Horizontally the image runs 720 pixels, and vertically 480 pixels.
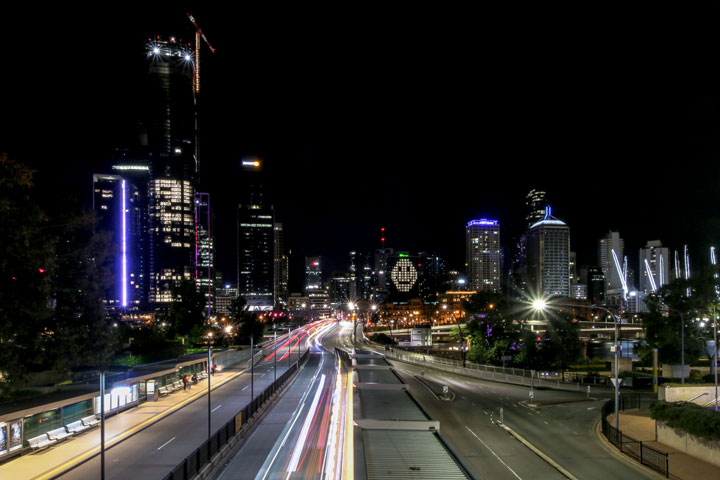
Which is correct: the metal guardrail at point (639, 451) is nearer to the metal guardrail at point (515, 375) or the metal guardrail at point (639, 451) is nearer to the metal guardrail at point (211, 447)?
the metal guardrail at point (515, 375)

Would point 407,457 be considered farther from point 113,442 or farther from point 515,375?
point 515,375

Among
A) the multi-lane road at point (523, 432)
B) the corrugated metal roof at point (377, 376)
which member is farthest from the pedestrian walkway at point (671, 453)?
the corrugated metal roof at point (377, 376)

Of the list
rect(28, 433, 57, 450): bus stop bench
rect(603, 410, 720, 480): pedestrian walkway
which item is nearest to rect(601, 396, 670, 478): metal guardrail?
rect(603, 410, 720, 480): pedestrian walkway

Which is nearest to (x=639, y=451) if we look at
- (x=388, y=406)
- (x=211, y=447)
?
(x=388, y=406)

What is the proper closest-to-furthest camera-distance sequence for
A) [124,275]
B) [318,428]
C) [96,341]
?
[96,341]
[318,428]
[124,275]

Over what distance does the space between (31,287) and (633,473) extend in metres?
26.2

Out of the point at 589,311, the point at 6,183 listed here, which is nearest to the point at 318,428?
the point at 6,183

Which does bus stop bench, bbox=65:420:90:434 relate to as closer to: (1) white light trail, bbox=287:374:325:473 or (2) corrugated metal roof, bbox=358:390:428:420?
(1) white light trail, bbox=287:374:325:473

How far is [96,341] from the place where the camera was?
26.8 meters

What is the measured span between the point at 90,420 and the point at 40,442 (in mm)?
5264

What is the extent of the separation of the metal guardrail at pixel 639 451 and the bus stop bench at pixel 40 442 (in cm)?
2731

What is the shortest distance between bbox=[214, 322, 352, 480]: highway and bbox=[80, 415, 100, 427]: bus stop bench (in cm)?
945

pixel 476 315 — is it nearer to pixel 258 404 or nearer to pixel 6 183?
pixel 258 404

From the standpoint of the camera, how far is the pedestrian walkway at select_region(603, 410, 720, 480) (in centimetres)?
2131
